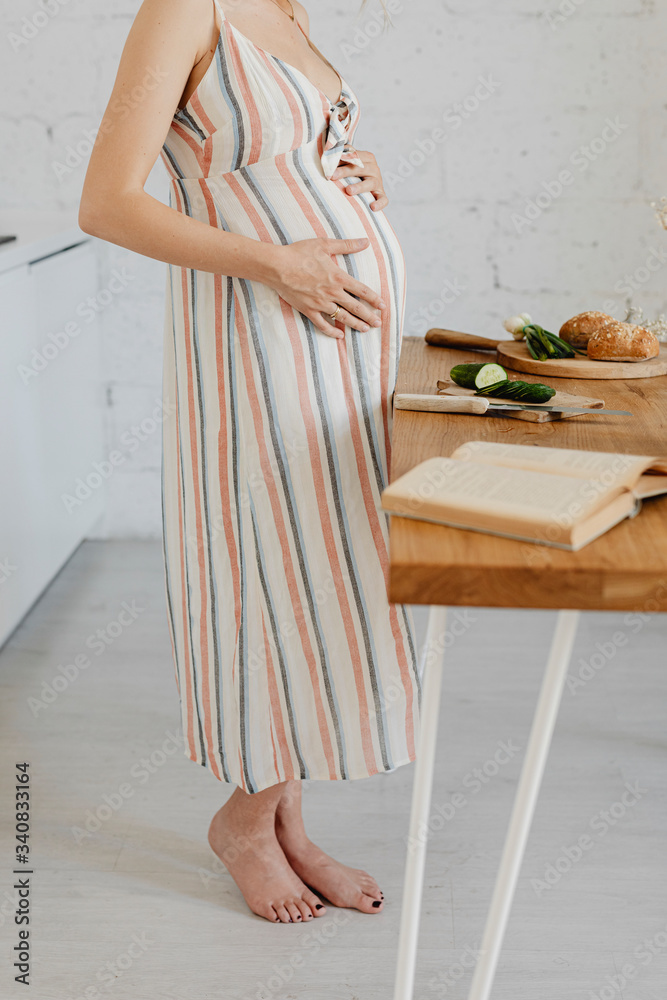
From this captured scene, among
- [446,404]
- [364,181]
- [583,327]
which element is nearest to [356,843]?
[446,404]

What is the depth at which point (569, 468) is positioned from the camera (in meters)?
0.83

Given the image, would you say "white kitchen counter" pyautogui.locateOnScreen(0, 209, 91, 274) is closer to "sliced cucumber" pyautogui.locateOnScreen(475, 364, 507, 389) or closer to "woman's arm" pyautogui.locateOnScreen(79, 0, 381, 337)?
"woman's arm" pyautogui.locateOnScreen(79, 0, 381, 337)

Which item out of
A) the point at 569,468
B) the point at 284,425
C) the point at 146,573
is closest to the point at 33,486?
the point at 146,573

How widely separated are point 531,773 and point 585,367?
0.76 meters

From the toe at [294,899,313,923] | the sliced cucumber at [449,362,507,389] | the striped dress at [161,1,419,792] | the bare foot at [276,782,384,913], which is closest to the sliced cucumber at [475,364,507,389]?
the sliced cucumber at [449,362,507,389]

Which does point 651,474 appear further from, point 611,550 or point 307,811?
point 307,811

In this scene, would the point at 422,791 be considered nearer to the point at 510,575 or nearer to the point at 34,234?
the point at 510,575

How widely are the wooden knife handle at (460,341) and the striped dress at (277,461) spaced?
363mm

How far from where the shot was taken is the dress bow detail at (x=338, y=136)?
4.02ft

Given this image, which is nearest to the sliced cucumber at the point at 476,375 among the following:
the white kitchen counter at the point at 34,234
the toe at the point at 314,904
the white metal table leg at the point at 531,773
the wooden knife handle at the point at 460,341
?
the wooden knife handle at the point at 460,341

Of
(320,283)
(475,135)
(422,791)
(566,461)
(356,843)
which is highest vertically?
(475,135)

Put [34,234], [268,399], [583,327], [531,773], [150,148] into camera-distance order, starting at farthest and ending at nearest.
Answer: [34,234], [583,327], [268,399], [150,148], [531,773]

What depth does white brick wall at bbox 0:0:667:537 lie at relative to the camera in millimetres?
2486

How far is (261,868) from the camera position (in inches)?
56.3
